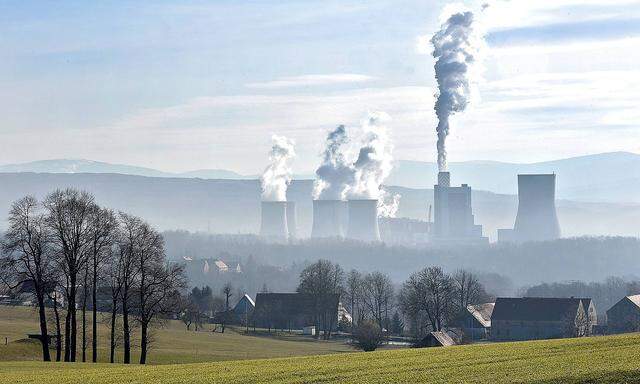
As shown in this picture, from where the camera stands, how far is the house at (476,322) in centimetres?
9544

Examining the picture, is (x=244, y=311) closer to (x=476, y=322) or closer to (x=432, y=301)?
(x=476, y=322)

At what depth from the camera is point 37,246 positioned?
47.5 metres

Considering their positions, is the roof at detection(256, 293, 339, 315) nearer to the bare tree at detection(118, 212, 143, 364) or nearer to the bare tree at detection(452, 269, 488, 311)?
the bare tree at detection(452, 269, 488, 311)

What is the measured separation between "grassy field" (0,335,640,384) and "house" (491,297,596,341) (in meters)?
55.4

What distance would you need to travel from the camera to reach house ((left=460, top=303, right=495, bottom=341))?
313 feet

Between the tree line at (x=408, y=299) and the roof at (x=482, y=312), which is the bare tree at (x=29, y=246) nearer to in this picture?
the tree line at (x=408, y=299)

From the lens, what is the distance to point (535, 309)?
9700cm

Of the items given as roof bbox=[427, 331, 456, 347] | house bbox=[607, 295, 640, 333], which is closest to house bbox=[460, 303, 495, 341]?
house bbox=[607, 295, 640, 333]

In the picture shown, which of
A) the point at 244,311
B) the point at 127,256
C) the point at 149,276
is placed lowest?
the point at 244,311

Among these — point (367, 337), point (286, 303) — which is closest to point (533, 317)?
point (286, 303)

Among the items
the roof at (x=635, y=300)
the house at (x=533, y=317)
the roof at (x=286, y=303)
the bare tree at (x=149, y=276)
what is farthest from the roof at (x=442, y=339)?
the roof at (x=635, y=300)

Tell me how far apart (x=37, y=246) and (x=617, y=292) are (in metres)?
111

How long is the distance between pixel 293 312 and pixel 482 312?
17.7 m

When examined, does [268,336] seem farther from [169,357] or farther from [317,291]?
[169,357]
